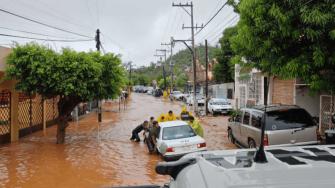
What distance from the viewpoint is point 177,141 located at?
14.1m

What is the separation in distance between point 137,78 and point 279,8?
12996cm

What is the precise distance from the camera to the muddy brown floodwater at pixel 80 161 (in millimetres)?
11758

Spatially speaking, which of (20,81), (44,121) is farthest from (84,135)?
(20,81)

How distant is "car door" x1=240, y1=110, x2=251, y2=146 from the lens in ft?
47.0

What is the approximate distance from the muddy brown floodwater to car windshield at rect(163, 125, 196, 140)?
1042mm

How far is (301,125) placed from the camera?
12203mm

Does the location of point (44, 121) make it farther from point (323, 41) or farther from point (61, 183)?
point (323, 41)

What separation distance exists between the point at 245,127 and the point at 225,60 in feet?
109

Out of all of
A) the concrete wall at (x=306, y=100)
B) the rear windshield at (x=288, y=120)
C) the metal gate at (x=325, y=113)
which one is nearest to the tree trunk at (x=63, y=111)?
the rear windshield at (x=288, y=120)

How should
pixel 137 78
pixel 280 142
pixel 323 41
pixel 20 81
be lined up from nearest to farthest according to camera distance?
pixel 323 41
pixel 280 142
pixel 20 81
pixel 137 78

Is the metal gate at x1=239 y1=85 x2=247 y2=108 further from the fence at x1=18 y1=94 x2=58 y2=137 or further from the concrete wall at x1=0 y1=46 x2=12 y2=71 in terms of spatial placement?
the concrete wall at x1=0 y1=46 x2=12 y2=71

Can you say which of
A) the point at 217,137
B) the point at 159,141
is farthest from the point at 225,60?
the point at 159,141

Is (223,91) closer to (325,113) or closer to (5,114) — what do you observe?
(325,113)

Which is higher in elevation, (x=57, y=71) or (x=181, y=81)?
(x=181, y=81)
